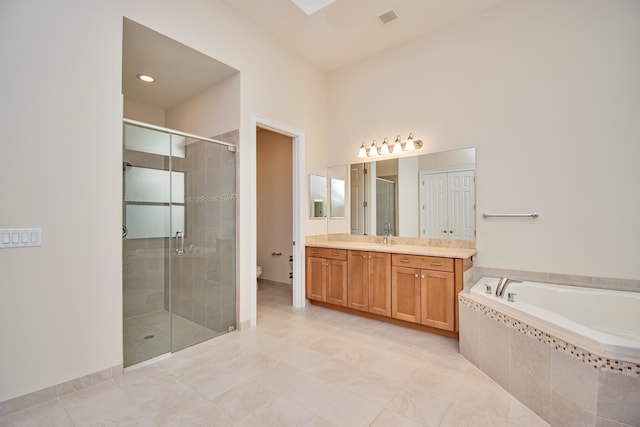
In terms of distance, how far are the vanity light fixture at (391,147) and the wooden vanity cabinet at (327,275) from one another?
4.32 feet

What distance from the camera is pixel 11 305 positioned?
1.69 meters

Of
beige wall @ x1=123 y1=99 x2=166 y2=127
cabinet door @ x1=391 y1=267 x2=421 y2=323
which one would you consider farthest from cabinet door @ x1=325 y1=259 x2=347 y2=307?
beige wall @ x1=123 y1=99 x2=166 y2=127

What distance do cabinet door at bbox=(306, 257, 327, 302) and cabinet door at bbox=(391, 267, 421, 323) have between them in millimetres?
905

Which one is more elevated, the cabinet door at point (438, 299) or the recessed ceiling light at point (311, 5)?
the recessed ceiling light at point (311, 5)

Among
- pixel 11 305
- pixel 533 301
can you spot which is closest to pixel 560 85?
pixel 533 301

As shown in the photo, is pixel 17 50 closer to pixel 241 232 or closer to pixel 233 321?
pixel 241 232

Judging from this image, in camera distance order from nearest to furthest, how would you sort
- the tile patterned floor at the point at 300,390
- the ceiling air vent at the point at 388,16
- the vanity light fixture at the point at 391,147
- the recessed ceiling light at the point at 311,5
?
the tile patterned floor at the point at 300,390, the recessed ceiling light at the point at 311,5, the ceiling air vent at the point at 388,16, the vanity light fixture at the point at 391,147

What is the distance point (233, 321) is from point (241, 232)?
918mm

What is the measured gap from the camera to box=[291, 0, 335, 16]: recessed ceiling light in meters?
2.79

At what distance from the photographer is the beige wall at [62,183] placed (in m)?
1.70

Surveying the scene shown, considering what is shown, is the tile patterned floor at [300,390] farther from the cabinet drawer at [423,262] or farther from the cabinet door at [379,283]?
the cabinet drawer at [423,262]

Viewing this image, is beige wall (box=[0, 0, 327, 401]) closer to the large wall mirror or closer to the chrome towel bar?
the large wall mirror

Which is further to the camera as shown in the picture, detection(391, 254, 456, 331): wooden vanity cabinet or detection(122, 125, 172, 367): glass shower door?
detection(391, 254, 456, 331): wooden vanity cabinet

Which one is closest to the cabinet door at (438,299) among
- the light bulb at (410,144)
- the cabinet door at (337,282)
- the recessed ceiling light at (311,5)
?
the cabinet door at (337,282)
